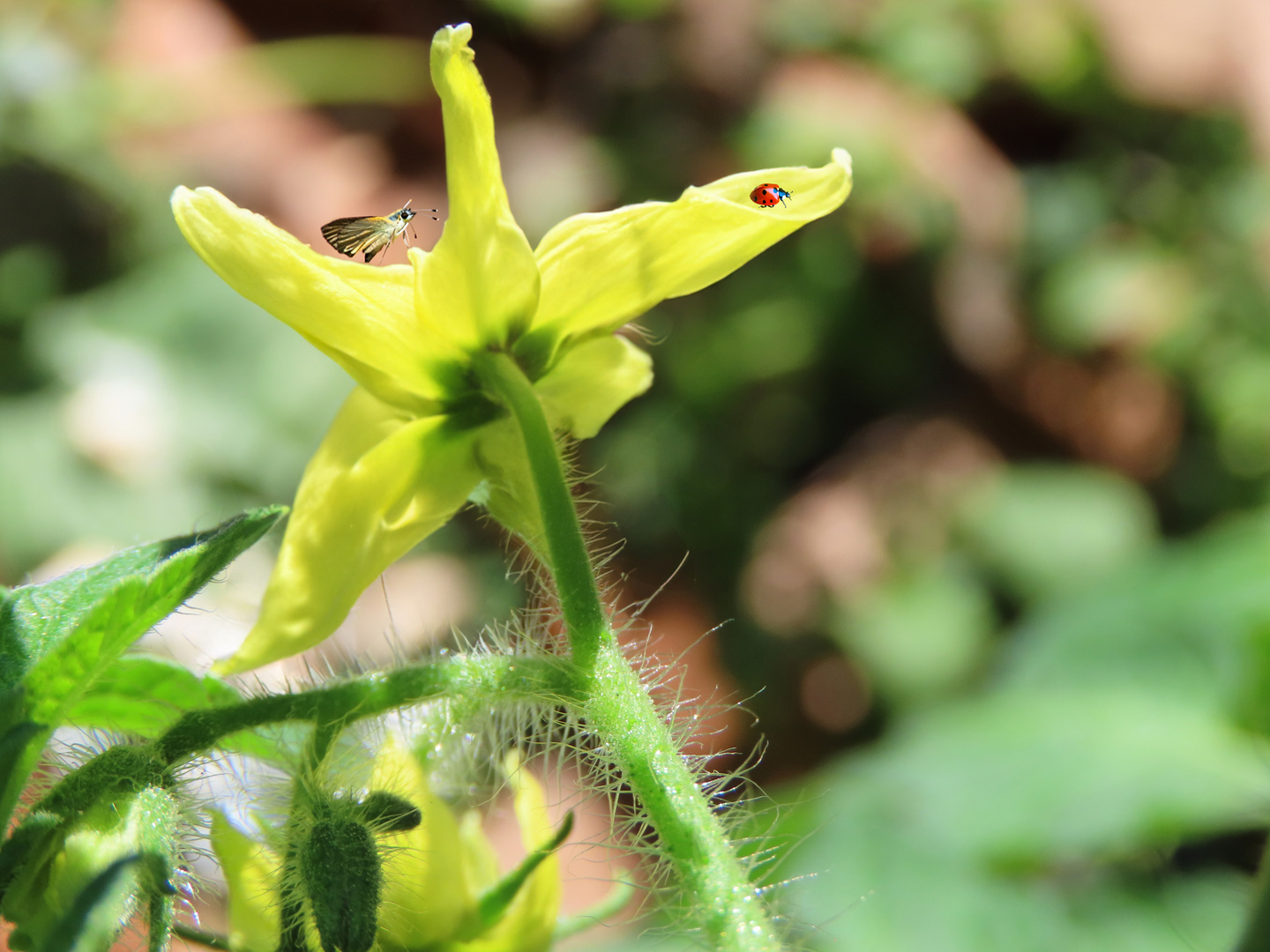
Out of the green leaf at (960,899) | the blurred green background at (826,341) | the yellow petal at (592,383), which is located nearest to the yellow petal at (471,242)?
the yellow petal at (592,383)

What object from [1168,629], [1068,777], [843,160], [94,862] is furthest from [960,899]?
[94,862]

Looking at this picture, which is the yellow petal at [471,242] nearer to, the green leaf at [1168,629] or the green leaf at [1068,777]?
the green leaf at [1068,777]

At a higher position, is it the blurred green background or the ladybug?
the ladybug

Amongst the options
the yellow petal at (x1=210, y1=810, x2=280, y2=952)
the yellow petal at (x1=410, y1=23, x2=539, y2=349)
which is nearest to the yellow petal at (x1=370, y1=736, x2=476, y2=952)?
the yellow petal at (x1=210, y1=810, x2=280, y2=952)

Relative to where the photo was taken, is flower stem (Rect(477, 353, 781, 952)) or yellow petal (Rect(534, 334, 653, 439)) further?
yellow petal (Rect(534, 334, 653, 439))

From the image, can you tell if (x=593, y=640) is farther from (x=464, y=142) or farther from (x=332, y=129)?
(x=332, y=129)

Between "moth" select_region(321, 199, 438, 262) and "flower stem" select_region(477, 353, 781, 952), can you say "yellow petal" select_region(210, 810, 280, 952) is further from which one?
"moth" select_region(321, 199, 438, 262)

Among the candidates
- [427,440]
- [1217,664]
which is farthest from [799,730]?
[427,440]
